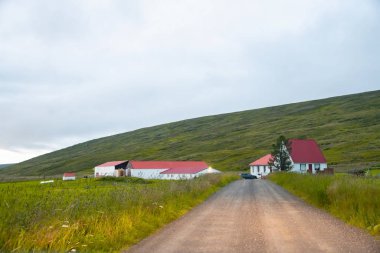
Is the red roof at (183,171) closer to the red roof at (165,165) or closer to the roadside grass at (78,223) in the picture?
the red roof at (165,165)

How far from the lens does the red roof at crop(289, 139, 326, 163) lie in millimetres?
88562

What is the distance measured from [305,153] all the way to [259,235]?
8068 cm

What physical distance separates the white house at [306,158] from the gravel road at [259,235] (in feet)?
232

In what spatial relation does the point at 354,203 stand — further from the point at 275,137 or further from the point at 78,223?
the point at 275,137

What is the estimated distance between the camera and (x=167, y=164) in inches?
4584

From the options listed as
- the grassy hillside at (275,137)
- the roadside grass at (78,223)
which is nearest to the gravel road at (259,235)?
the roadside grass at (78,223)

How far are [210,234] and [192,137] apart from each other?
181070 millimetres

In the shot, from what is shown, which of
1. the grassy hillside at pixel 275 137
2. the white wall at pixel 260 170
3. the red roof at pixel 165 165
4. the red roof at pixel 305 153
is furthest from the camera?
the grassy hillside at pixel 275 137

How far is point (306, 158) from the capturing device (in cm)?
8912

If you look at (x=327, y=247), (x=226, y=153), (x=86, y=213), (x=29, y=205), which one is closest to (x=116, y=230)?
(x=86, y=213)

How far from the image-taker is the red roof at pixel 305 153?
291 ft

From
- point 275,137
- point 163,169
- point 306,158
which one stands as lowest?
point 163,169

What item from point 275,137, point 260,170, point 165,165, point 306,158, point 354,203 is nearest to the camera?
point 354,203

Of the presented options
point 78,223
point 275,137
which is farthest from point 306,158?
point 78,223
